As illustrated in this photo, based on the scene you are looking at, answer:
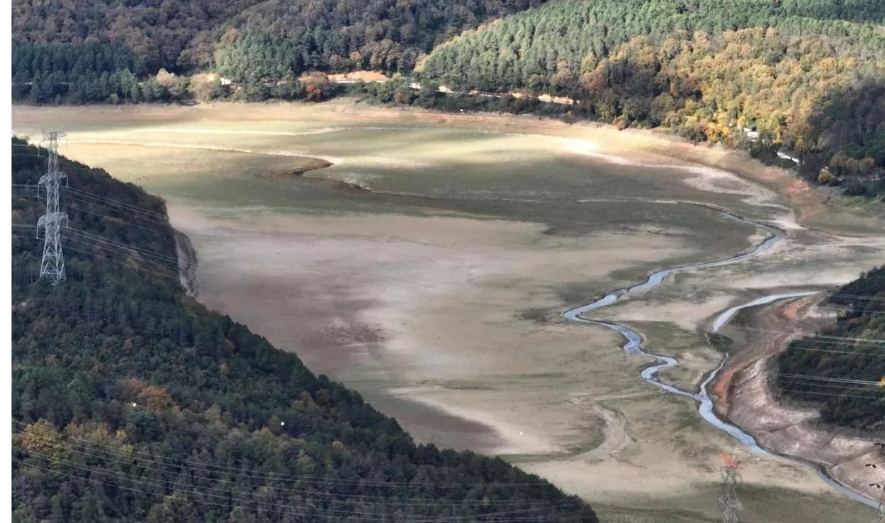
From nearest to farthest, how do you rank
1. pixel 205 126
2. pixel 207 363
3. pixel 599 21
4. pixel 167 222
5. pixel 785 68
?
pixel 207 363 < pixel 167 222 < pixel 785 68 < pixel 205 126 < pixel 599 21

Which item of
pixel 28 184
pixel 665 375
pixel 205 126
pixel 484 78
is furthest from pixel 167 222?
pixel 484 78

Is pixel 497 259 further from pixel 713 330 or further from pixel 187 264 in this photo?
pixel 713 330

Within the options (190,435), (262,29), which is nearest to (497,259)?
(190,435)

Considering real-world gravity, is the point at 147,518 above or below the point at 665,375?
above

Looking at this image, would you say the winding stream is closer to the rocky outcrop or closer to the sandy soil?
the sandy soil

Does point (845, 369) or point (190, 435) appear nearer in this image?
point (190, 435)

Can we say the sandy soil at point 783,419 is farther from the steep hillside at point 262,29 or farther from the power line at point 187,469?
the steep hillside at point 262,29

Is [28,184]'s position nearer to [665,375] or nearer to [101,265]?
[101,265]
